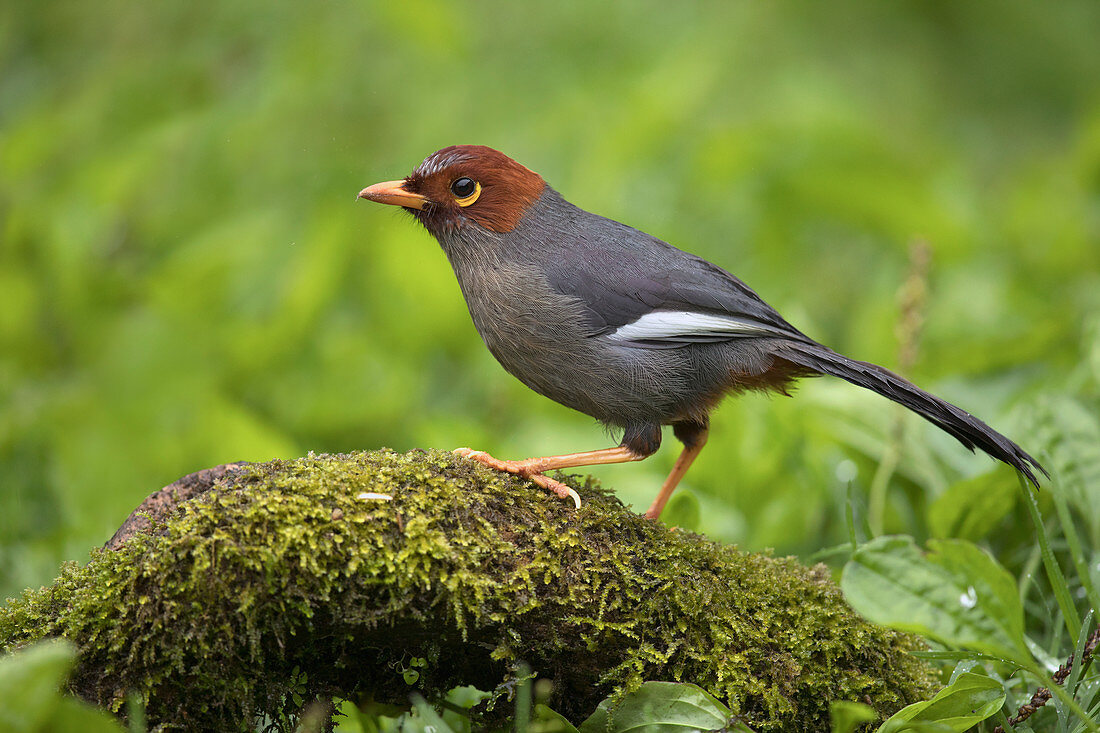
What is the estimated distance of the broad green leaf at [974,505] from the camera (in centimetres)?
336

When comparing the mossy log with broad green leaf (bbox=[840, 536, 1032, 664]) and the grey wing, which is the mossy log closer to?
broad green leaf (bbox=[840, 536, 1032, 664])

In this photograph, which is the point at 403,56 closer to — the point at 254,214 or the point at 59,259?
the point at 254,214

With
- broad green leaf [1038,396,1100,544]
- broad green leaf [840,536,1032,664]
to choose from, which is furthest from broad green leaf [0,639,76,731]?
broad green leaf [1038,396,1100,544]

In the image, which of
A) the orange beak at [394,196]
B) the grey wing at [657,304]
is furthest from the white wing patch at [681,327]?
the orange beak at [394,196]

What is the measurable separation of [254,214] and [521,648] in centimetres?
402

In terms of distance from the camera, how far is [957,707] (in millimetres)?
2402

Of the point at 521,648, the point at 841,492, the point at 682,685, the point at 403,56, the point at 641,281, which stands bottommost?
the point at 682,685

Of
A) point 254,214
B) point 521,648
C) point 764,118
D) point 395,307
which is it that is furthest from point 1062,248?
point 521,648

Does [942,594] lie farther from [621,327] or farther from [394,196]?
[394,196]

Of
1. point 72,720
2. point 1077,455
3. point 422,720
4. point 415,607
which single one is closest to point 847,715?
point 415,607

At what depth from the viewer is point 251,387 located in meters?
5.22

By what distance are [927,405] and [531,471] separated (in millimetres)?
1136

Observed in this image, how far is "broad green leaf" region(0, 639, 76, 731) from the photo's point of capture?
1771mm

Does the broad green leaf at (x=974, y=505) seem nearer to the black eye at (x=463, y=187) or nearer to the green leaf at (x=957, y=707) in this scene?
the green leaf at (x=957, y=707)
